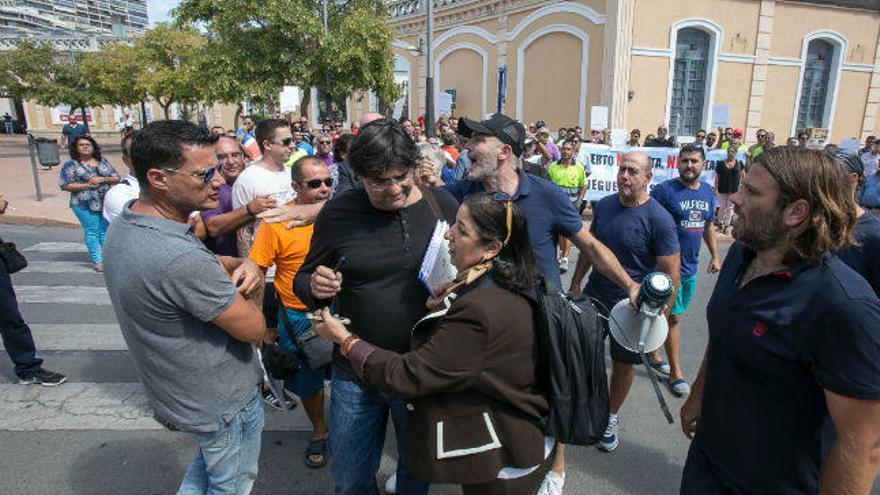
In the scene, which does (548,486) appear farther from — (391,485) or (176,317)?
(176,317)

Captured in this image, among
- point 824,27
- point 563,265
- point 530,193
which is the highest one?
point 824,27

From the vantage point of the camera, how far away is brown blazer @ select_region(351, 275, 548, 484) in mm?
1799

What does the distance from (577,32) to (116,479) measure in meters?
18.8

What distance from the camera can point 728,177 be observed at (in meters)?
10.1

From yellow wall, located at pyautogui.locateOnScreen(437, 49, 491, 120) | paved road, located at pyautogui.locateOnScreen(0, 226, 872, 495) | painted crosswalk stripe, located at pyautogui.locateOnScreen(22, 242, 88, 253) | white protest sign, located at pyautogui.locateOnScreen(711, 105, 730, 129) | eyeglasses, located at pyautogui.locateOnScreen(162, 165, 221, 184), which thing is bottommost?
paved road, located at pyautogui.locateOnScreen(0, 226, 872, 495)

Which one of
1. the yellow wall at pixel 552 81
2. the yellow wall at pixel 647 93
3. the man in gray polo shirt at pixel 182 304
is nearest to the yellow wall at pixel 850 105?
the yellow wall at pixel 647 93

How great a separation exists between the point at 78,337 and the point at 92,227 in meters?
2.90

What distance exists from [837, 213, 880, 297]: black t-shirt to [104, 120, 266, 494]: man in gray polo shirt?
2674mm

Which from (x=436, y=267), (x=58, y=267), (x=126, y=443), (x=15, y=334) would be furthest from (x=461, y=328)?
(x=58, y=267)

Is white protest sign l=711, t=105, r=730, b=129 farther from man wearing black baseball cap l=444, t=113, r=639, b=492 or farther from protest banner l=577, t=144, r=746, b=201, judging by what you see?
man wearing black baseball cap l=444, t=113, r=639, b=492

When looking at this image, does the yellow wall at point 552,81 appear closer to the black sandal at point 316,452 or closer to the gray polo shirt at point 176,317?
the black sandal at point 316,452

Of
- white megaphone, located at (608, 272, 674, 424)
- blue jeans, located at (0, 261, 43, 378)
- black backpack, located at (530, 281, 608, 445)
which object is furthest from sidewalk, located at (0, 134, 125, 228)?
black backpack, located at (530, 281, 608, 445)

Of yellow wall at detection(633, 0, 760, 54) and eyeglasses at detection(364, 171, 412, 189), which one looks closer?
eyeglasses at detection(364, 171, 412, 189)

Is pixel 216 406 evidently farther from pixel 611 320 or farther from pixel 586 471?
pixel 586 471
